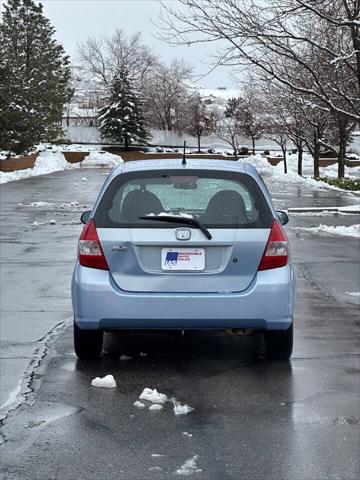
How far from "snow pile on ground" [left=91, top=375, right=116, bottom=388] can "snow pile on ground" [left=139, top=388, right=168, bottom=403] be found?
0.32m

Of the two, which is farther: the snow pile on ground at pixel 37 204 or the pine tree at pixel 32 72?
the pine tree at pixel 32 72

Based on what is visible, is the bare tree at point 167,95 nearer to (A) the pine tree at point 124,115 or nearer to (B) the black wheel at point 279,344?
(A) the pine tree at point 124,115

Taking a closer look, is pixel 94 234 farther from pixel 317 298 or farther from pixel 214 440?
pixel 317 298

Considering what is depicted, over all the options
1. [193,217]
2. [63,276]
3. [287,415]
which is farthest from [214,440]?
[63,276]

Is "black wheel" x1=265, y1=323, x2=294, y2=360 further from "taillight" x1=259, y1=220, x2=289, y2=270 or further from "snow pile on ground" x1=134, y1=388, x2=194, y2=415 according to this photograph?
"snow pile on ground" x1=134, y1=388, x2=194, y2=415

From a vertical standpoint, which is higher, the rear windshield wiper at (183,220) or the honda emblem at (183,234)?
the rear windshield wiper at (183,220)

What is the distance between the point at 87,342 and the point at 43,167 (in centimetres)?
4952

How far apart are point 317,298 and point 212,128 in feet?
292

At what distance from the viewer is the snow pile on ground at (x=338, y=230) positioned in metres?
16.2

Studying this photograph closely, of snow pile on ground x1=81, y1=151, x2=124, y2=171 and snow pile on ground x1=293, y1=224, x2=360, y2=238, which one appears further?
snow pile on ground x1=81, y1=151, x2=124, y2=171

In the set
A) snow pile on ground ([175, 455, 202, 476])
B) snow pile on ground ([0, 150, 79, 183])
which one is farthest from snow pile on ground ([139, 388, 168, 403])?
snow pile on ground ([0, 150, 79, 183])

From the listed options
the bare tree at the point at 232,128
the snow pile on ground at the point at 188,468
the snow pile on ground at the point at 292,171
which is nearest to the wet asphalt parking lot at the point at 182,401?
the snow pile on ground at the point at 188,468

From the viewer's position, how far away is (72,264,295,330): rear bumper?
212 inches

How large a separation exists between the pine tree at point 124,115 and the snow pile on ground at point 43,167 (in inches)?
561
